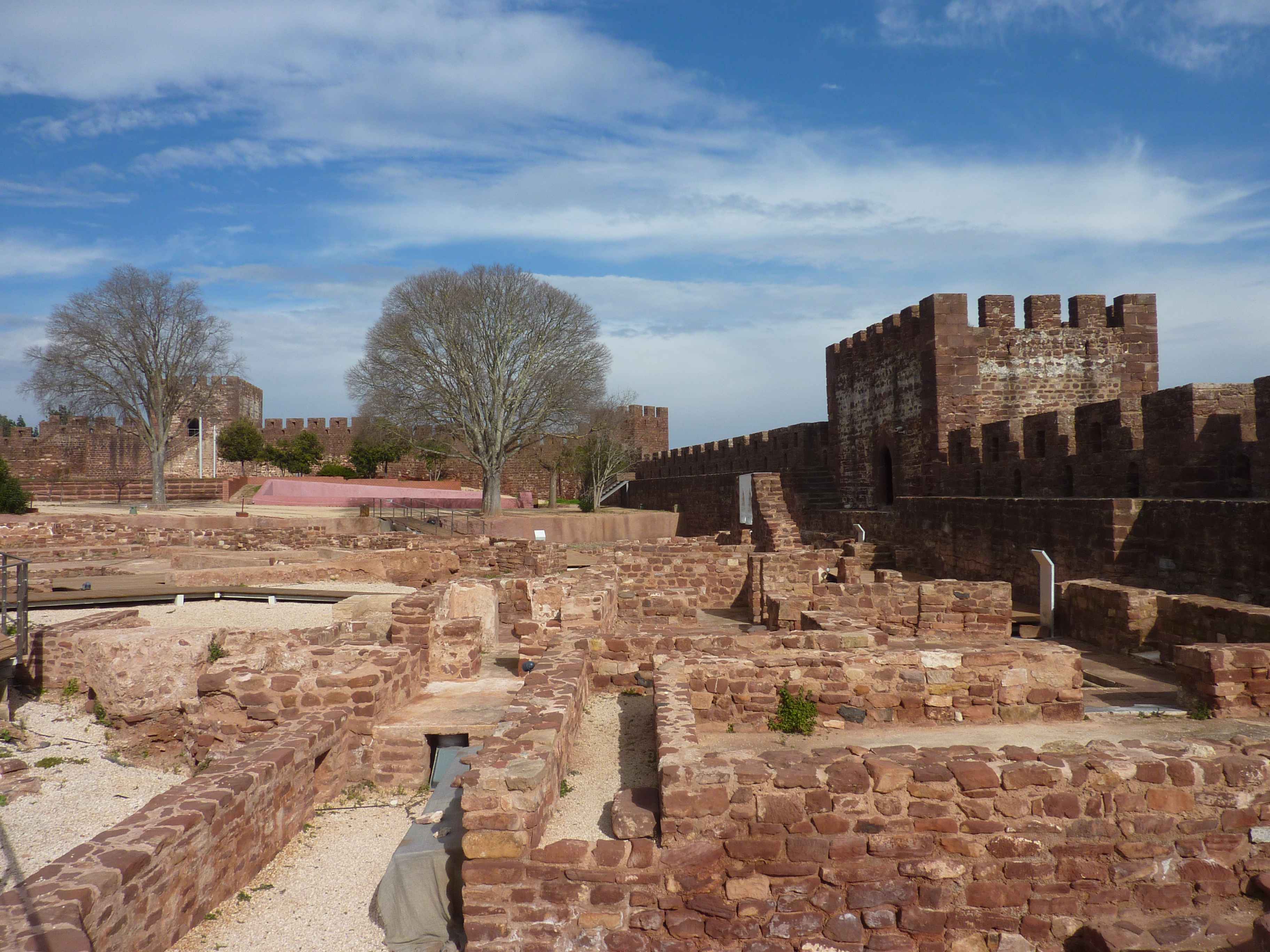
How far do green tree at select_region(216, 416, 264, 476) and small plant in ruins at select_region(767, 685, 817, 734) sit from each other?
48058mm

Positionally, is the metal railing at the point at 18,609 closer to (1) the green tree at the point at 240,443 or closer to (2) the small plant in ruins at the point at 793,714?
(2) the small plant in ruins at the point at 793,714

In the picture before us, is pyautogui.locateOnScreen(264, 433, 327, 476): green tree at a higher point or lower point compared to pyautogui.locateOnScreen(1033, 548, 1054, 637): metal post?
higher

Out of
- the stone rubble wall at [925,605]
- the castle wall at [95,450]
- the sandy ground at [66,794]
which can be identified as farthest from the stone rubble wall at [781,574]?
the castle wall at [95,450]

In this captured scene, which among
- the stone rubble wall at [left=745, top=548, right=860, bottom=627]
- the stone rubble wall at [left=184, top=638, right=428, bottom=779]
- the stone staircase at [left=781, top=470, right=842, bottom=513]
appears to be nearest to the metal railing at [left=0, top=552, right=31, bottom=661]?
the stone rubble wall at [left=184, top=638, right=428, bottom=779]

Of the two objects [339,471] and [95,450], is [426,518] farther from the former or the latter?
[95,450]

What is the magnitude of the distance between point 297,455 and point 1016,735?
165 feet

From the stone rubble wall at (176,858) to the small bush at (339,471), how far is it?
45.4m

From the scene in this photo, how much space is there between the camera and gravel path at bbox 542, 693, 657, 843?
5.03 meters

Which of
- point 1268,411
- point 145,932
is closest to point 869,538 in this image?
point 1268,411

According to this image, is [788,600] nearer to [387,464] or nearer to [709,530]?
[709,530]

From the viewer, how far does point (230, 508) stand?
35.4m

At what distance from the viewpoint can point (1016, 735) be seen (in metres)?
6.50

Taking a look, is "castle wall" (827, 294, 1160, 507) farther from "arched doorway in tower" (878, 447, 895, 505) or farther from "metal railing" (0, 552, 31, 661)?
"metal railing" (0, 552, 31, 661)

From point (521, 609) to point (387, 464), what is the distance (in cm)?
4114
